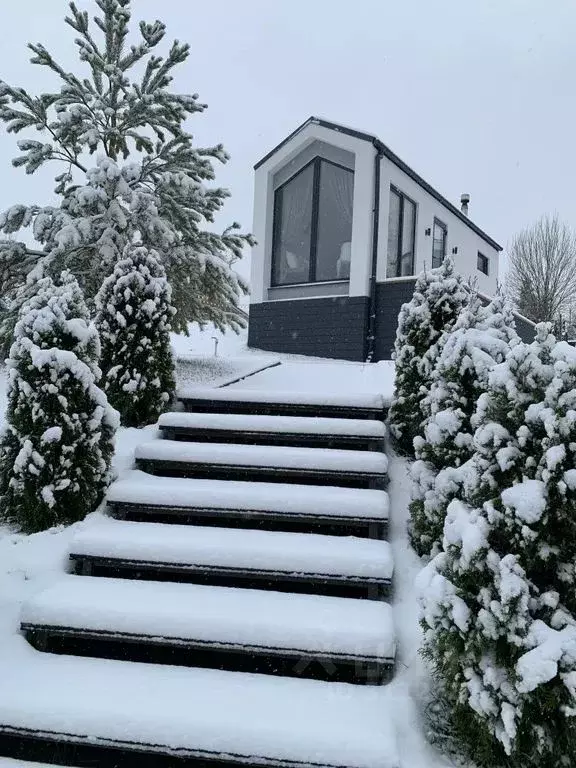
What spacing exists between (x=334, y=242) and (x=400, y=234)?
1.67 m

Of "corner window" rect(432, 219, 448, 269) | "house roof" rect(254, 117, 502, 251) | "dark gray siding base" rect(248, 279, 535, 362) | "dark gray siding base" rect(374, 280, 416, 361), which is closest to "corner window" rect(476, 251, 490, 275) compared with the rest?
"corner window" rect(432, 219, 448, 269)

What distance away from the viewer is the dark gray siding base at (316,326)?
10102 mm

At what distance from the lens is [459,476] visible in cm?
265

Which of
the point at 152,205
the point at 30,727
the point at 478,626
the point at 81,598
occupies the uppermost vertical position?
A: the point at 152,205

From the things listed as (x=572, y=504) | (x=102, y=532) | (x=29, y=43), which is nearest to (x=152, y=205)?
(x=29, y=43)

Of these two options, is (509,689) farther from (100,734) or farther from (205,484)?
(205,484)

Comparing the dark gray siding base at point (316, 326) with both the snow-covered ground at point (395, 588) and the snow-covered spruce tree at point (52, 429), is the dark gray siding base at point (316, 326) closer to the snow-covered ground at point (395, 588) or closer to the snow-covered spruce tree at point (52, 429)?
the snow-covered ground at point (395, 588)

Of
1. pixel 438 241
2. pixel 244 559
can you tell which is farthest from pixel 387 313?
pixel 244 559

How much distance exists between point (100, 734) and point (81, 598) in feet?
2.51

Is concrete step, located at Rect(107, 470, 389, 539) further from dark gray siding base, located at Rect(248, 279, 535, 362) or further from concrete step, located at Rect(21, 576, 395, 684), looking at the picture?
dark gray siding base, located at Rect(248, 279, 535, 362)

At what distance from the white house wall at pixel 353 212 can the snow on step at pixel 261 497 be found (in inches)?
273

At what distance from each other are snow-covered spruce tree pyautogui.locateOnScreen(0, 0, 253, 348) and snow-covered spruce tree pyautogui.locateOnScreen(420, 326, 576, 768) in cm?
506

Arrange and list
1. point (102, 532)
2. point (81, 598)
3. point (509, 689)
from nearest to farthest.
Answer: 1. point (509, 689)
2. point (81, 598)
3. point (102, 532)

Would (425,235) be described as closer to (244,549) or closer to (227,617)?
(244,549)
